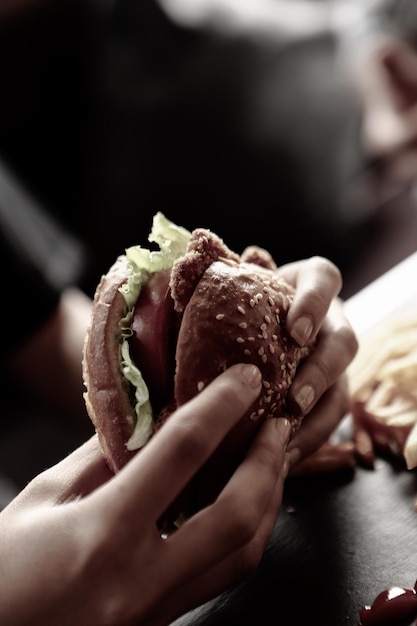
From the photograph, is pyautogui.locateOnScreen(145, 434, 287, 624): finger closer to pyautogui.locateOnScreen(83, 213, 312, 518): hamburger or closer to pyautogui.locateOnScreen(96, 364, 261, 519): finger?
pyautogui.locateOnScreen(83, 213, 312, 518): hamburger

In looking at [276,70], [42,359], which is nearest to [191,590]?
[42,359]

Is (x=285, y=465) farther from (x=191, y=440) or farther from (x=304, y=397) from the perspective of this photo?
(x=191, y=440)

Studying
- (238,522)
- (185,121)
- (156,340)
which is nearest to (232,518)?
(238,522)

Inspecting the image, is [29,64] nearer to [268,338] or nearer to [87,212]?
[87,212]

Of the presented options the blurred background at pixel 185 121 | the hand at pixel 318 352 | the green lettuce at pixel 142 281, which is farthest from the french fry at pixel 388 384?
the blurred background at pixel 185 121

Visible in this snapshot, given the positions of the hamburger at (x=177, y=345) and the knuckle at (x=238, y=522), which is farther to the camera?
the hamburger at (x=177, y=345)

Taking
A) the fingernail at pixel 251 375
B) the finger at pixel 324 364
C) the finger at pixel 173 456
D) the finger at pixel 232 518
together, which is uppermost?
the finger at pixel 173 456

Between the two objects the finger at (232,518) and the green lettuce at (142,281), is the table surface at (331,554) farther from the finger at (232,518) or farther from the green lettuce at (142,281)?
the green lettuce at (142,281)

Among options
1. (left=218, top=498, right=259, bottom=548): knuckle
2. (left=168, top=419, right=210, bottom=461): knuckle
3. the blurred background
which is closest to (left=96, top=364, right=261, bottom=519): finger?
(left=168, top=419, right=210, bottom=461): knuckle
